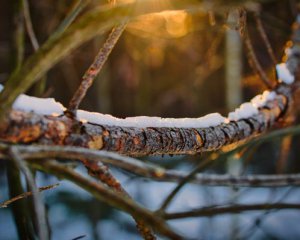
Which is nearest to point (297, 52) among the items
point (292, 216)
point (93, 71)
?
point (93, 71)

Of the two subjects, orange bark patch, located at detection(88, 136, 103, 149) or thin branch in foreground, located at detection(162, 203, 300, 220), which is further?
orange bark patch, located at detection(88, 136, 103, 149)

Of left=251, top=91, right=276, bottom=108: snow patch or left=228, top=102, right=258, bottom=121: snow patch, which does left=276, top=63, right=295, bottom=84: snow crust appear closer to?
left=251, top=91, right=276, bottom=108: snow patch

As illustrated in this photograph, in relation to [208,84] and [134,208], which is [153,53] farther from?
[134,208]

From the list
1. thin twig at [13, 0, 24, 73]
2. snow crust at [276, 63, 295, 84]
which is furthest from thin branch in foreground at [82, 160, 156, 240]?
snow crust at [276, 63, 295, 84]

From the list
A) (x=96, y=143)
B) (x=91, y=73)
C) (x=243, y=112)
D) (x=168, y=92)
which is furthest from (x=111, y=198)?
(x=168, y=92)

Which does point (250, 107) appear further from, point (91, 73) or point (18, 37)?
point (18, 37)

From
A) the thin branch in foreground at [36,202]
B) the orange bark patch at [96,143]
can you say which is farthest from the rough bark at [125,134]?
the thin branch in foreground at [36,202]

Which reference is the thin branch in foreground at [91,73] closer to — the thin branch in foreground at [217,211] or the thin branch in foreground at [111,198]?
the thin branch in foreground at [111,198]
